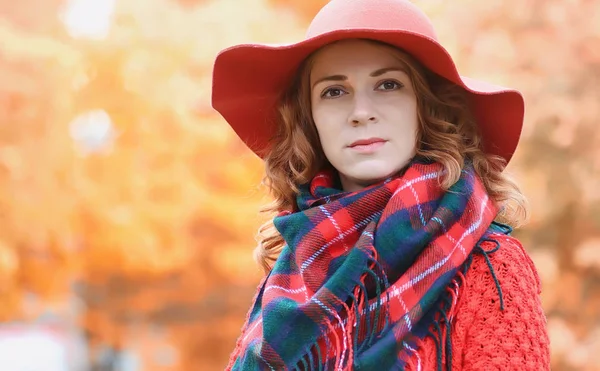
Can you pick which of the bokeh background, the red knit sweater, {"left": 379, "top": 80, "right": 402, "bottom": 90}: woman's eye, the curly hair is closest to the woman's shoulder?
the red knit sweater

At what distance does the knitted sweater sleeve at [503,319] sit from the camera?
1506mm

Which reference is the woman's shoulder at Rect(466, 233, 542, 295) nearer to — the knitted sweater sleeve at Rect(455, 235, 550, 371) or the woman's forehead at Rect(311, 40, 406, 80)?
the knitted sweater sleeve at Rect(455, 235, 550, 371)

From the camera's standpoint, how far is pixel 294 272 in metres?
1.75

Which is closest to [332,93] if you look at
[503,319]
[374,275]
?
[374,275]

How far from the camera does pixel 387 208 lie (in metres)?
1.65

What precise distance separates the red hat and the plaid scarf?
21cm

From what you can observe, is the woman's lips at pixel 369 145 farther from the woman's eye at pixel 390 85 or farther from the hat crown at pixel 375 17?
the hat crown at pixel 375 17

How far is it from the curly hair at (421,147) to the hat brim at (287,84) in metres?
0.03

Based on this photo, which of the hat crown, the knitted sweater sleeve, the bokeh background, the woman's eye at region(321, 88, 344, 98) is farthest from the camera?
the bokeh background

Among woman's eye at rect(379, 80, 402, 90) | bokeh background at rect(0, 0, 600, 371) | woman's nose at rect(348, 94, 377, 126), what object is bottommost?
woman's nose at rect(348, 94, 377, 126)

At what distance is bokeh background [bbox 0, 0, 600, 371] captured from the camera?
179 inches

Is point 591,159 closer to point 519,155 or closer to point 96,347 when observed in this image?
point 519,155

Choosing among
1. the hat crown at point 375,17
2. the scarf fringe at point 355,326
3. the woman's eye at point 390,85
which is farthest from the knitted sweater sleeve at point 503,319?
the hat crown at point 375,17

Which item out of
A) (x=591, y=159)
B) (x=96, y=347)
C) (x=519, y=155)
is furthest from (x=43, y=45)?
(x=591, y=159)
